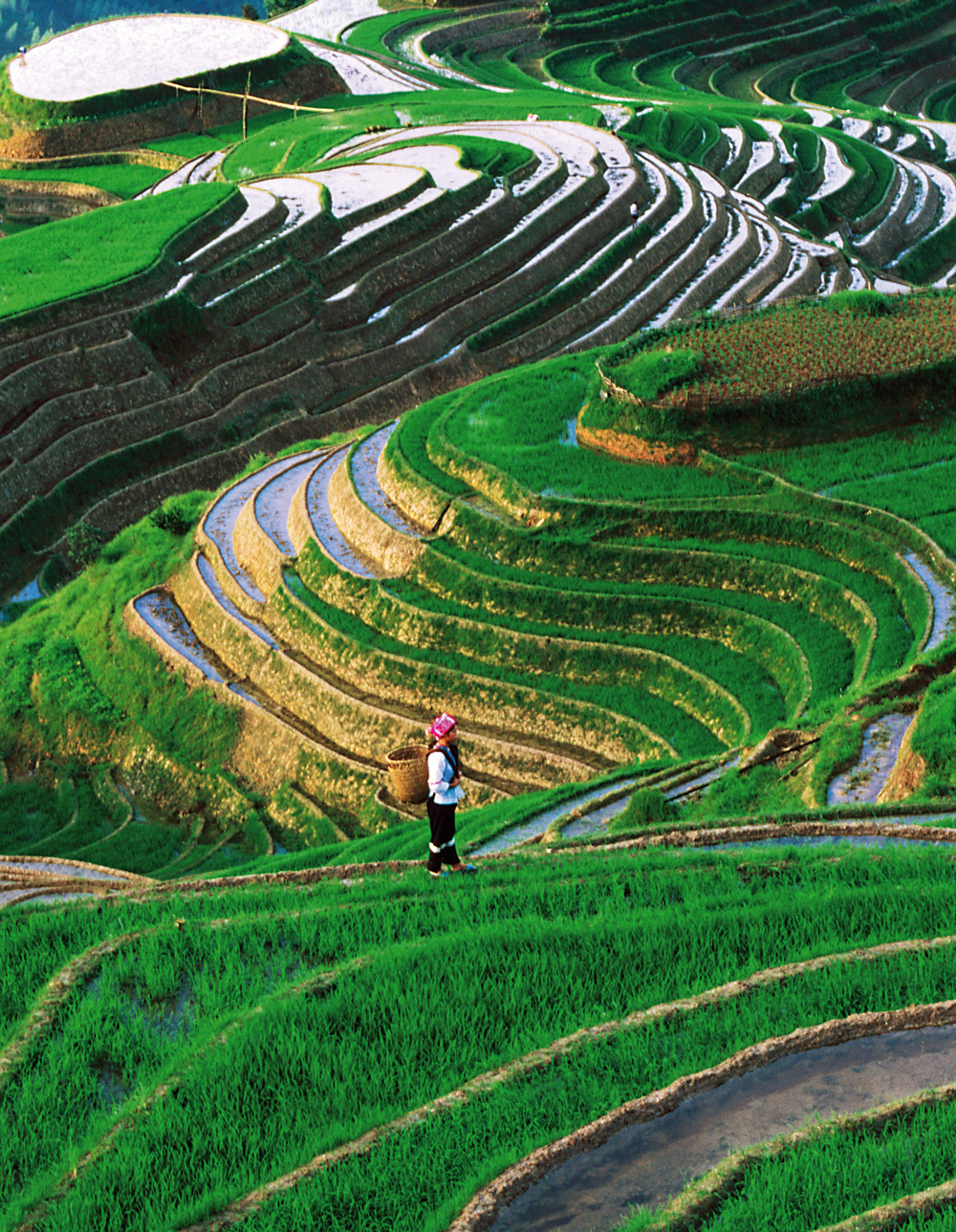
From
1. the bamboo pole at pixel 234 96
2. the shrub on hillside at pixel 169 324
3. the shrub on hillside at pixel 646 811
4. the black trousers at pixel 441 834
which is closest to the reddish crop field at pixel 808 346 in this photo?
the shrub on hillside at pixel 646 811

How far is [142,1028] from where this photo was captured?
7113 millimetres

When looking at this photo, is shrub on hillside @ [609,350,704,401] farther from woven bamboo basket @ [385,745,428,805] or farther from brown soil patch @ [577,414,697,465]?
woven bamboo basket @ [385,745,428,805]

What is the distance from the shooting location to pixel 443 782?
26.8ft

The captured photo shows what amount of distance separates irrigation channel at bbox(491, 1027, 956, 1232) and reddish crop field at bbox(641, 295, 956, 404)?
14.0m

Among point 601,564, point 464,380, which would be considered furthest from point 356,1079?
point 464,380

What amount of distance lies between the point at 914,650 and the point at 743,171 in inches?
1427

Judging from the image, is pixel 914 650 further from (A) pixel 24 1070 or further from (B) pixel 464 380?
(B) pixel 464 380

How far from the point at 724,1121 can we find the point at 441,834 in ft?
10.0

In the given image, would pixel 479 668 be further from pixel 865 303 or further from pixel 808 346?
pixel 865 303

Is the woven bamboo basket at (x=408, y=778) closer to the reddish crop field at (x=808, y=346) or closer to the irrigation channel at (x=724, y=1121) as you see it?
the reddish crop field at (x=808, y=346)

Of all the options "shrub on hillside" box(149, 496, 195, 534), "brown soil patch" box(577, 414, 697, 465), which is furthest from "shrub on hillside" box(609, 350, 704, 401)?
"shrub on hillside" box(149, 496, 195, 534)

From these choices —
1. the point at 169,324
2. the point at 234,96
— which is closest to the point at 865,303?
the point at 169,324

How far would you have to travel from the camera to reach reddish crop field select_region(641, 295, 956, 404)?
19234 mm

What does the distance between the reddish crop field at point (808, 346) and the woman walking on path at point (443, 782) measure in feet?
40.1
